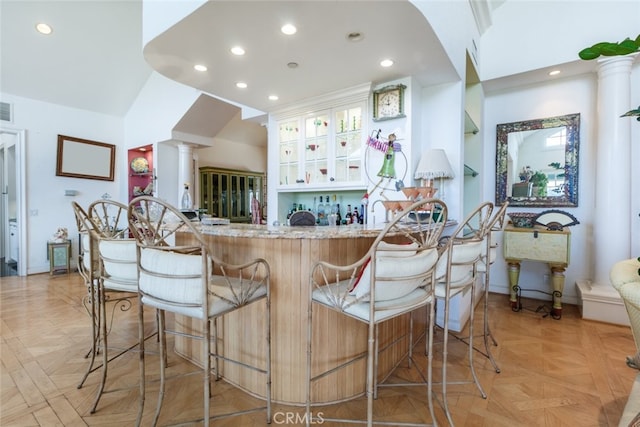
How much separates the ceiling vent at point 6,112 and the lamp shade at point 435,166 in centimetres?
602

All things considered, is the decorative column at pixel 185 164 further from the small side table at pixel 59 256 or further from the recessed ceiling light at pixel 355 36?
the recessed ceiling light at pixel 355 36

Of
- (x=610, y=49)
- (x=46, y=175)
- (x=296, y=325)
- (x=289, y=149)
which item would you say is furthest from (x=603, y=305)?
(x=46, y=175)

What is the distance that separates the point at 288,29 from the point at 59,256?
17.4 ft

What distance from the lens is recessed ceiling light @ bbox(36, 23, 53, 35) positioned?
400cm

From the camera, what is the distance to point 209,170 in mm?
5918

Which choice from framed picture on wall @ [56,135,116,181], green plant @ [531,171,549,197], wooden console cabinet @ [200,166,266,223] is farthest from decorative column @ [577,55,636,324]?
framed picture on wall @ [56,135,116,181]

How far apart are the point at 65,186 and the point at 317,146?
4.71 m

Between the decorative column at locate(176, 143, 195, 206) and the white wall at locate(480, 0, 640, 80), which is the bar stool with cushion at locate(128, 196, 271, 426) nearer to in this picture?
the white wall at locate(480, 0, 640, 80)

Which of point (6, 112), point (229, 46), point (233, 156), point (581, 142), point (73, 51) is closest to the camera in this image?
point (229, 46)

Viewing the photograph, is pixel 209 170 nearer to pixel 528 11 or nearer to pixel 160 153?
pixel 160 153

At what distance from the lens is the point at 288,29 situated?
1900mm

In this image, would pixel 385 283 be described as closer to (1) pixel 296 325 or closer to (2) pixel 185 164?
(1) pixel 296 325

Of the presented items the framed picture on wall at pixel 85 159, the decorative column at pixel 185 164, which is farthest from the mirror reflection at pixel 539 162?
the framed picture on wall at pixel 85 159

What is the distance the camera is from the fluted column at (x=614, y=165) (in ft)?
9.36
